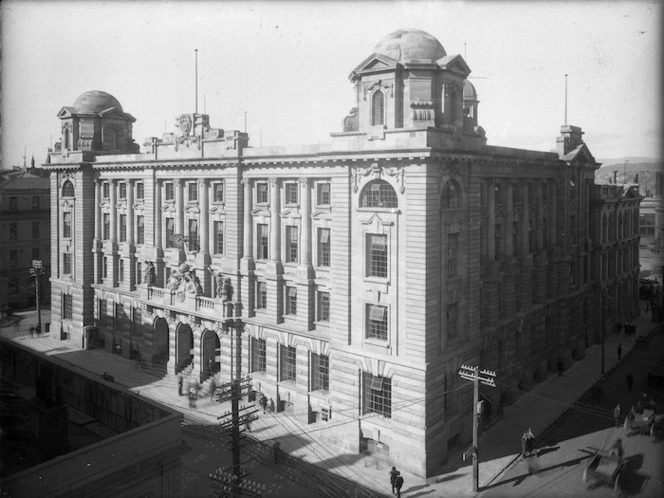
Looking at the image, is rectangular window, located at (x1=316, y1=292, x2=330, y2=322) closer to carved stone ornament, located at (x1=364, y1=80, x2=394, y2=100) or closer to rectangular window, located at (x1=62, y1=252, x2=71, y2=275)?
carved stone ornament, located at (x1=364, y1=80, x2=394, y2=100)

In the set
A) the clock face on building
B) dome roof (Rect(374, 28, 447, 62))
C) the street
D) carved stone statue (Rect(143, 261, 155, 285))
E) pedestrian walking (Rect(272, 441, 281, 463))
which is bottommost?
the street

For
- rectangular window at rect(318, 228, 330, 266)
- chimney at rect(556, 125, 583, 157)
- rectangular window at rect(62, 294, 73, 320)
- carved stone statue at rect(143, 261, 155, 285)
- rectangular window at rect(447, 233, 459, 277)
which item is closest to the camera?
rectangular window at rect(447, 233, 459, 277)

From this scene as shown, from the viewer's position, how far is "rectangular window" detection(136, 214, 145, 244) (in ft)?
187

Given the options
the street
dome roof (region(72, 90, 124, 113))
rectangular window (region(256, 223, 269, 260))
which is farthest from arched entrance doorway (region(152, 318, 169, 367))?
the street

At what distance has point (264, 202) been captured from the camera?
46750mm

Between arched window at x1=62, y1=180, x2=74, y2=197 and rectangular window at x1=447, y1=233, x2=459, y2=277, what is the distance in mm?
42687

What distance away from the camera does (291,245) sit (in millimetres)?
45312

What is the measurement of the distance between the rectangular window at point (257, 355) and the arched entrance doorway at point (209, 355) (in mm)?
4835

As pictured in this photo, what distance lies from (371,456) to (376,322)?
8.36 meters

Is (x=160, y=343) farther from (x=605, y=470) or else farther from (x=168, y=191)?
(x=605, y=470)

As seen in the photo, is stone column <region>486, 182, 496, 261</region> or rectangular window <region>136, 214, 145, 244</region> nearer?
stone column <region>486, 182, 496, 261</region>

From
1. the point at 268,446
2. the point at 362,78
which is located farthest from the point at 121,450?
the point at 362,78

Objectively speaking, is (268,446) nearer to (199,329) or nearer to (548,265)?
(199,329)

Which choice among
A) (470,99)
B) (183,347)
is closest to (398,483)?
(183,347)
